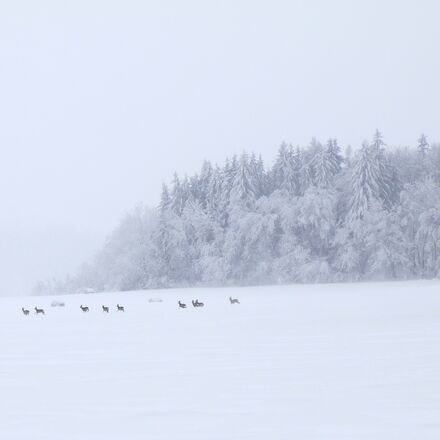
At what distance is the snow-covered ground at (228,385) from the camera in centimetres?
851

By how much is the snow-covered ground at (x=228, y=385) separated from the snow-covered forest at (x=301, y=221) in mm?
52106

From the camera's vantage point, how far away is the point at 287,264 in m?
75.9

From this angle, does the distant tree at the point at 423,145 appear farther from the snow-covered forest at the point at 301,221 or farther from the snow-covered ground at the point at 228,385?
the snow-covered ground at the point at 228,385

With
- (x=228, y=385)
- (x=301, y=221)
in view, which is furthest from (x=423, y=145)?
(x=228, y=385)

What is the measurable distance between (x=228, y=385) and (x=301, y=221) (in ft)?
214

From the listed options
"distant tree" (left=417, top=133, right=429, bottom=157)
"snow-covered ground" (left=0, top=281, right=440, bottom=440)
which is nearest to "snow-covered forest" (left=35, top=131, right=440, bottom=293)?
"distant tree" (left=417, top=133, right=429, bottom=157)

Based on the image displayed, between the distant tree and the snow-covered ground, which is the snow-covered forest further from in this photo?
the snow-covered ground

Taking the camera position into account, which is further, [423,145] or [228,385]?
[423,145]

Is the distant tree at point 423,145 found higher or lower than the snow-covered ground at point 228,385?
higher

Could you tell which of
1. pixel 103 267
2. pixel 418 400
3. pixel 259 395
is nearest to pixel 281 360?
pixel 259 395

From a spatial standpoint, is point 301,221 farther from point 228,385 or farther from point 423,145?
point 228,385

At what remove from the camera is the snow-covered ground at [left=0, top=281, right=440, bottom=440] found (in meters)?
8.51

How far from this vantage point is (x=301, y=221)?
76312 mm

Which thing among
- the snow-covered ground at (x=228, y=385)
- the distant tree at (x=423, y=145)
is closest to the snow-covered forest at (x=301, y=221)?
the distant tree at (x=423, y=145)
